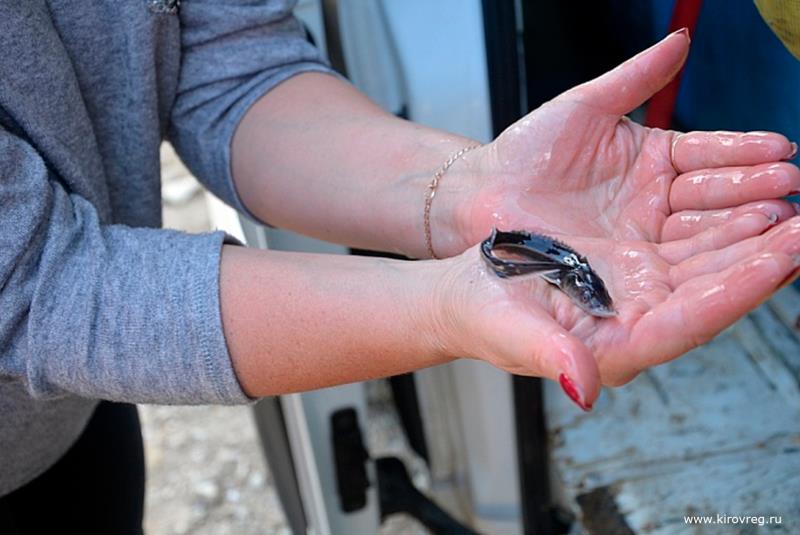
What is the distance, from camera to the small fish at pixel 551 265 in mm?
825

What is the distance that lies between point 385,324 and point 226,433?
1.87 meters

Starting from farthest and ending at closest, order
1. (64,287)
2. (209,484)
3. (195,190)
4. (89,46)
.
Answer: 1. (195,190)
2. (209,484)
3. (89,46)
4. (64,287)

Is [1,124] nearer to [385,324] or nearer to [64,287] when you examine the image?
[64,287]

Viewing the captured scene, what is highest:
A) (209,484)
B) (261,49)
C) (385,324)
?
(261,49)

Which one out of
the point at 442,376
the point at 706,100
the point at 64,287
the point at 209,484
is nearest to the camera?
the point at 64,287

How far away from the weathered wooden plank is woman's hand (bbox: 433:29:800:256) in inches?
18.2

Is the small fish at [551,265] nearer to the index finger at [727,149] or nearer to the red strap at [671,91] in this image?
the index finger at [727,149]

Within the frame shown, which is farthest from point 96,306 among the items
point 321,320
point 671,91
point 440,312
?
point 671,91

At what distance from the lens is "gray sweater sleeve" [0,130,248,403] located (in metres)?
0.83

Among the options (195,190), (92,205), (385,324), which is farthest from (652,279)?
(195,190)

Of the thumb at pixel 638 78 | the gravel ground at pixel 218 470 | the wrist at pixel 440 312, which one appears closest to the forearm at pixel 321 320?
the wrist at pixel 440 312

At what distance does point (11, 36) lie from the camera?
34.2 inches

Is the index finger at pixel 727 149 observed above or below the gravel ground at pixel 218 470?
above

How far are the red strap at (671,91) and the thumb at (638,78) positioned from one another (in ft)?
0.87
